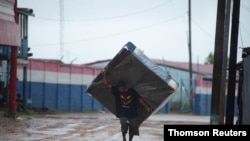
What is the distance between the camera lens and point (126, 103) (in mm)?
11539

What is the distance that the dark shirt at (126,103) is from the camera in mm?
11531

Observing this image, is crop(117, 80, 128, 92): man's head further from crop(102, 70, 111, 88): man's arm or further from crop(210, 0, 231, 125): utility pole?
crop(210, 0, 231, 125): utility pole

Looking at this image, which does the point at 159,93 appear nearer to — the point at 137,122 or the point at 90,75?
the point at 137,122

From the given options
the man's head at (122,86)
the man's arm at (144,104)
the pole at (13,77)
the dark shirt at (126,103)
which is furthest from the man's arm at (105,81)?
the pole at (13,77)

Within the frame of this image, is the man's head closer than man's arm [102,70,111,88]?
Yes

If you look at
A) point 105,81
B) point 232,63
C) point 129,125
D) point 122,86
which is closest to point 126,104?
point 122,86

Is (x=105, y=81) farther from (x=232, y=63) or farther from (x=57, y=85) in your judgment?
(x=57, y=85)

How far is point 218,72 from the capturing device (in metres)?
11.8

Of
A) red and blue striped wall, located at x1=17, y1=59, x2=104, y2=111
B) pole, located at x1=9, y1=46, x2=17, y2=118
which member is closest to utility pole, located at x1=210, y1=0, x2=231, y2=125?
pole, located at x1=9, y1=46, x2=17, y2=118

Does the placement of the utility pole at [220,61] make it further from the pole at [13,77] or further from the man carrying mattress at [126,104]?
the pole at [13,77]

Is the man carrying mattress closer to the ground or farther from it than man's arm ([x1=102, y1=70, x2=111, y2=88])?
closer to the ground

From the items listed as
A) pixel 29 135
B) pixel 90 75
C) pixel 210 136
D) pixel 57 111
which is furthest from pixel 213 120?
pixel 90 75

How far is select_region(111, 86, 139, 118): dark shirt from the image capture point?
454 inches

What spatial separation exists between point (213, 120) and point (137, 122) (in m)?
1.98
